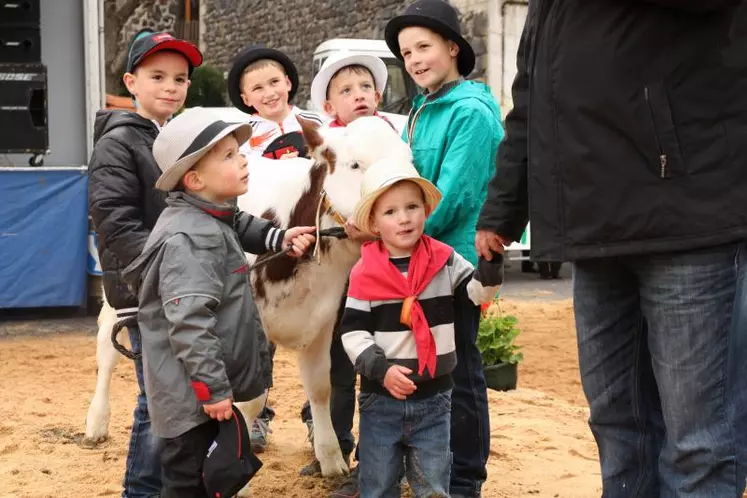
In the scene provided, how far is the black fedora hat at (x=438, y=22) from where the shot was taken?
3750mm

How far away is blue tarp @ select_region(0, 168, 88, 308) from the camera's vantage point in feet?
28.8

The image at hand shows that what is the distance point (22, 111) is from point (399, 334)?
6.64 metres

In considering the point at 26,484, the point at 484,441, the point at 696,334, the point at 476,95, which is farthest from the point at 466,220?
the point at 26,484

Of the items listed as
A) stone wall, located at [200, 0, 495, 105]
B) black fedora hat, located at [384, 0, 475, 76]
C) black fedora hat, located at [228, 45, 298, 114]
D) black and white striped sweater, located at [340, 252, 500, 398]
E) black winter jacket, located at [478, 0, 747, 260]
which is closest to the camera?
black winter jacket, located at [478, 0, 747, 260]

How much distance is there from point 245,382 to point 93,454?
2.13 m

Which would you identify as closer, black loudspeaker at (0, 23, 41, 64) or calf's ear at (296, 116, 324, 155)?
calf's ear at (296, 116, 324, 155)

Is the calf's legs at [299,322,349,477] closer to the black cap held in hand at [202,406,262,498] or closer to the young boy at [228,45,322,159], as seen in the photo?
the young boy at [228,45,322,159]

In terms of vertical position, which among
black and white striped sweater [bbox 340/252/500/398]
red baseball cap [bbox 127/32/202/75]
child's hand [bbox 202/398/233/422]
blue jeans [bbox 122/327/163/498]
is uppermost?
red baseball cap [bbox 127/32/202/75]

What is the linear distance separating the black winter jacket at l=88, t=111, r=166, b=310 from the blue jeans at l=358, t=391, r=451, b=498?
106 cm

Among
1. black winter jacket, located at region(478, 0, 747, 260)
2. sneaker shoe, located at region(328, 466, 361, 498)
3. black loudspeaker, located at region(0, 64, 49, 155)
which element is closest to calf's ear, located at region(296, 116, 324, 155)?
sneaker shoe, located at region(328, 466, 361, 498)

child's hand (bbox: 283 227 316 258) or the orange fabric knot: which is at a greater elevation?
child's hand (bbox: 283 227 316 258)

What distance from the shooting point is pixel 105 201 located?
147 inches

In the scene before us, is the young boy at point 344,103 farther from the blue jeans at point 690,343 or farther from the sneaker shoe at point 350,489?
the blue jeans at point 690,343

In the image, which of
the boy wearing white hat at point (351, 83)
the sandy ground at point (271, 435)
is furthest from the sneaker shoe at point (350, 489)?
the boy wearing white hat at point (351, 83)
